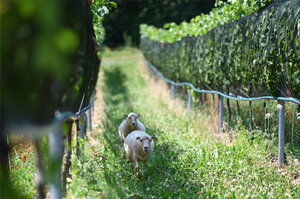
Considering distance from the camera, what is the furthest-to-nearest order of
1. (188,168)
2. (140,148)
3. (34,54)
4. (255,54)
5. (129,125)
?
(129,125) < (255,54) < (140,148) < (188,168) < (34,54)

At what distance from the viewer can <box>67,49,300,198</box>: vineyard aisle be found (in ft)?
15.7

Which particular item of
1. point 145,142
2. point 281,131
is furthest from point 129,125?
point 281,131

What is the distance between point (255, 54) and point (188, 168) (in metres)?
2.51

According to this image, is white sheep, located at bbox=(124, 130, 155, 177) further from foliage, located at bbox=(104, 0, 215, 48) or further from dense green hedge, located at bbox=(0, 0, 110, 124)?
foliage, located at bbox=(104, 0, 215, 48)

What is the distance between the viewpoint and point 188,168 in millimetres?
6133

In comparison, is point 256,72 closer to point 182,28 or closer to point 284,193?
point 284,193

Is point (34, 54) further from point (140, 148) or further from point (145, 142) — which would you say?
point (140, 148)

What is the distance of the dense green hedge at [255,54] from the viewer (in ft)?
17.3

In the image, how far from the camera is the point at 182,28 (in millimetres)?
16719

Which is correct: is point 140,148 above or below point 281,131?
below

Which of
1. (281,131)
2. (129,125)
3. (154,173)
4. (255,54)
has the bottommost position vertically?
(154,173)

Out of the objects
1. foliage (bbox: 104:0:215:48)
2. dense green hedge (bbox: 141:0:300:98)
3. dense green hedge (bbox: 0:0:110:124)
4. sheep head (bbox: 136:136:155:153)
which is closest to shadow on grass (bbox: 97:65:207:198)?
sheep head (bbox: 136:136:155:153)

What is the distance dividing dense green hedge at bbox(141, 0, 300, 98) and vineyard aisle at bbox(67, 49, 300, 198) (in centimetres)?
112

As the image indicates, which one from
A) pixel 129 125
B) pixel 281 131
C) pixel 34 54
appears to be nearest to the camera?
pixel 34 54
